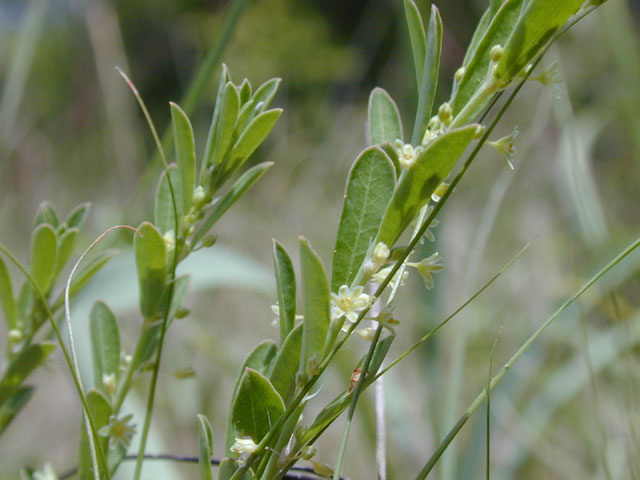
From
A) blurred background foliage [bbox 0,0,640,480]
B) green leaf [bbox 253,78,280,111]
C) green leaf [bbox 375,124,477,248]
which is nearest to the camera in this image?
green leaf [bbox 375,124,477,248]

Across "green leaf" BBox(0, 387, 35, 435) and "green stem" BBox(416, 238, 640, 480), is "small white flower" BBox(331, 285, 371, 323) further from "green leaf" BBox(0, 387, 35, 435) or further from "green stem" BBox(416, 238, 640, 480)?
"green leaf" BBox(0, 387, 35, 435)

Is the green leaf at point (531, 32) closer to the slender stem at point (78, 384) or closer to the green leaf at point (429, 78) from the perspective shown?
the green leaf at point (429, 78)

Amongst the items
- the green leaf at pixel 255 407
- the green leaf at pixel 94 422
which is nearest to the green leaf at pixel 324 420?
the green leaf at pixel 255 407

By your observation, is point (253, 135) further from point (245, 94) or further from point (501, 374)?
point (501, 374)

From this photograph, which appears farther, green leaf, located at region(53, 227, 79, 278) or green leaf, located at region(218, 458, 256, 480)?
green leaf, located at region(53, 227, 79, 278)

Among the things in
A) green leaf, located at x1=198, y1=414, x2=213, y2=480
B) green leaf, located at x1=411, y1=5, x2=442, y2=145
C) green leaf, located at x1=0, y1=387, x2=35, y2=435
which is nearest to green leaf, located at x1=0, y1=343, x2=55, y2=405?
green leaf, located at x1=0, y1=387, x2=35, y2=435

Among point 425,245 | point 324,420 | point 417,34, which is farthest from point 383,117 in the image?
point 425,245
